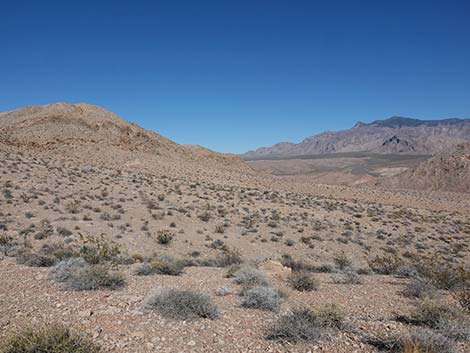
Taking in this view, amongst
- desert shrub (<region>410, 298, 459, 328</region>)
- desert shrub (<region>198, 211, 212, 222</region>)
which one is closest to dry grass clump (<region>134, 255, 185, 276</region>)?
desert shrub (<region>410, 298, 459, 328</region>)

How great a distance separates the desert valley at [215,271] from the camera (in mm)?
5152

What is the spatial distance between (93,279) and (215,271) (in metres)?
3.73

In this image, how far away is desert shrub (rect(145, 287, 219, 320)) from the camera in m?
5.91

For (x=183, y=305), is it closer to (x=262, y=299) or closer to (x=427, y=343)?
(x=262, y=299)

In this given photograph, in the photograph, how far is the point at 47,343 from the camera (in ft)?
13.8

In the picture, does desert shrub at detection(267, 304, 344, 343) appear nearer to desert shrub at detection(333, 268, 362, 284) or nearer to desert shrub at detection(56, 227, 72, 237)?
desert shrub at detection(333, 268, 362, 284)

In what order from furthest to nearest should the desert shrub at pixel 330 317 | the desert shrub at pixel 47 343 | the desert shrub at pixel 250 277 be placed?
1. the desert shrub at pixel 250 277
2. the desert shrub at pixel 330 317
3. the desert shrub at pixel 47 343

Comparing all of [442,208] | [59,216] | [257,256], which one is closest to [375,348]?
[257,256]

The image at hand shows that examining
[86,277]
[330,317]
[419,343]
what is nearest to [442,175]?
[330,317]

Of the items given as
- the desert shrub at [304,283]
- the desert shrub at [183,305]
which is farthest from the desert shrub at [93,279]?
the desert shrub at [304,283]

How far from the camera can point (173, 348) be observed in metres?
4.90

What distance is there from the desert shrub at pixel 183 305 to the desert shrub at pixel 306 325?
1247 millimetres

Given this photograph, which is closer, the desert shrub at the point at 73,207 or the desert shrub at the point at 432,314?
the desert shrub at the point at 432,314

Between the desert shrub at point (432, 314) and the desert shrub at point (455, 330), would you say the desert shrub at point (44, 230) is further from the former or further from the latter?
the desert shrub at point (455, 330)
